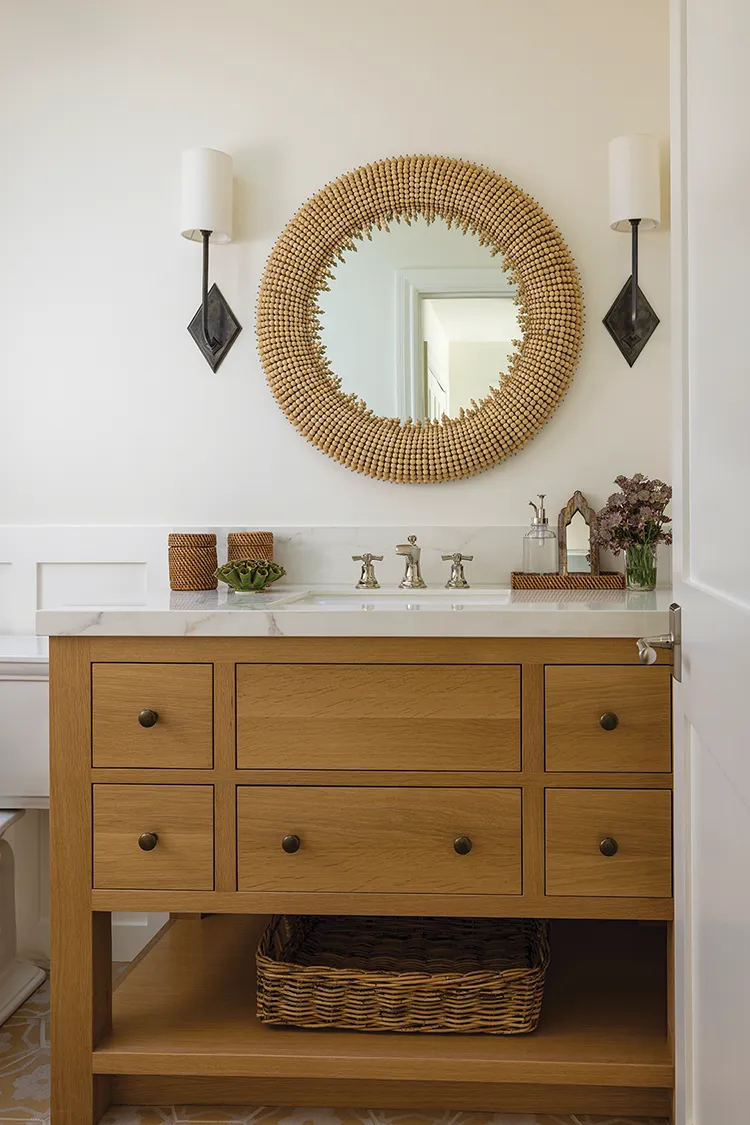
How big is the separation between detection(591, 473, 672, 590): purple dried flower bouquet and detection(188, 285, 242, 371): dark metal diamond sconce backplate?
0.98 meters

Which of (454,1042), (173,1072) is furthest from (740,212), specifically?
(173,1072)

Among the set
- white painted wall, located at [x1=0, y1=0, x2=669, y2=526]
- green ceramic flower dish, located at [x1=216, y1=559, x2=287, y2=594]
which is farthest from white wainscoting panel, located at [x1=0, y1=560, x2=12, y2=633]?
green ceramic flower dish, located at [x1=216, y1=559, x2=287, y2=594]

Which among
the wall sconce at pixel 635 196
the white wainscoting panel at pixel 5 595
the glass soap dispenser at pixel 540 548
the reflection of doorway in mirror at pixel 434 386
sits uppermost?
the wall sconce at pixel 635 196

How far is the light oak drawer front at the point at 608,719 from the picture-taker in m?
1.61

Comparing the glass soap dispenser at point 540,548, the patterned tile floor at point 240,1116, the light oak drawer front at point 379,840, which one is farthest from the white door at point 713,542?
the glass soap dispenser at point 540,548

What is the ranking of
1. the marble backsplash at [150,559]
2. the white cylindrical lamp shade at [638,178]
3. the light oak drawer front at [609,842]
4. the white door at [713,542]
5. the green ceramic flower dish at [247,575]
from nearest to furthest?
the white door at [713,542]
the light oak drawer front at [609,842]
the green ceramic flower dish at [247,575]
the white cylindrical lamp shade at [638,178]
the marble backsplash at [150,559]

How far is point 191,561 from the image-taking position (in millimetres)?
2146

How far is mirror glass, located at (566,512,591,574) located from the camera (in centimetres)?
220

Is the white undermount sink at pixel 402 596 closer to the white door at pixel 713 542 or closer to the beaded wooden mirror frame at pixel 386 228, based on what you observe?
the beaded wooden mirror frame at pixel 386 228

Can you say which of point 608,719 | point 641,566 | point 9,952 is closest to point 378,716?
point 608,719

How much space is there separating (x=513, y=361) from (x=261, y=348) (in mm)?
598

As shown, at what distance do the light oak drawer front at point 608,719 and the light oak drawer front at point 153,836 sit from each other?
0.61 metres

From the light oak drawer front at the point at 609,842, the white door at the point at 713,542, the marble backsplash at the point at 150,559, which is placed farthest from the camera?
the marble backsplash at the point at 150,559

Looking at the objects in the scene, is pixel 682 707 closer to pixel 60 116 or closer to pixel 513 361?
pixel 513 361
